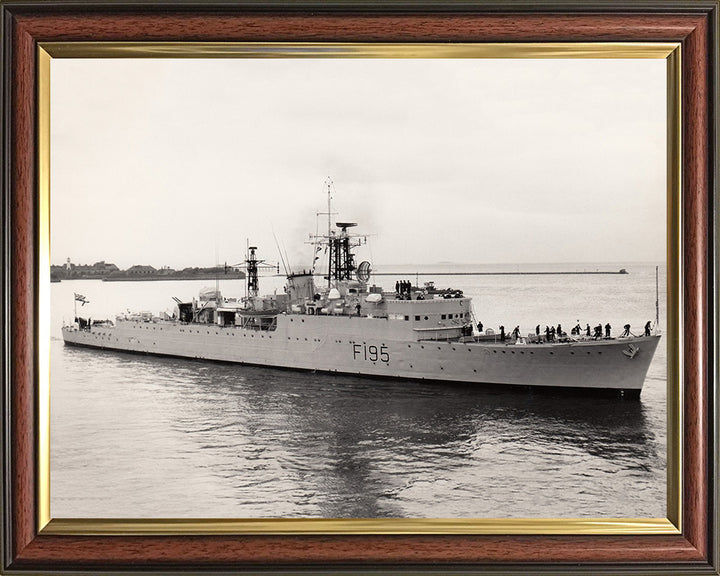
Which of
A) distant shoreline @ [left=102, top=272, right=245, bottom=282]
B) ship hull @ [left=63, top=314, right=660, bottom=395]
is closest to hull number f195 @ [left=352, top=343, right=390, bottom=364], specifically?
ship hull @ [left=63, top=314, right=660, bottom=395]

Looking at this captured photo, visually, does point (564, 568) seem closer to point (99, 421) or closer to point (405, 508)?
point (405, 508)

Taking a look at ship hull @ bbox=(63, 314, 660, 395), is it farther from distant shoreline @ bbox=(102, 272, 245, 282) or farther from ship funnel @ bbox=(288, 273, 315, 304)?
distant shoreline @ bbox=(102, 272, 245, 282)

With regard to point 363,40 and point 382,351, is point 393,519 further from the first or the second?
point 363,40

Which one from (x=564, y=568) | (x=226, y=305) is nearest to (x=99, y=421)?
(x=226, y=305)

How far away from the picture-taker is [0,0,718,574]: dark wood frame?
212cm

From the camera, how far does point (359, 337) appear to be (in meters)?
2.65

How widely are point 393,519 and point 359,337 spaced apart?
762 millimetres

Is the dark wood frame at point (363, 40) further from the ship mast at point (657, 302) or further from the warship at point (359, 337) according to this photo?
the warship at point (359, 337)

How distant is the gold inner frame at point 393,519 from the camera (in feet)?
7.04

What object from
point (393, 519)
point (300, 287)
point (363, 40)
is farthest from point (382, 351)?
point (363, 40)

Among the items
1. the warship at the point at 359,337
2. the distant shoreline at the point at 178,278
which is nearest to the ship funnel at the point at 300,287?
the warship at the point at 359,337

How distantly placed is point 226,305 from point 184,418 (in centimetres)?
47

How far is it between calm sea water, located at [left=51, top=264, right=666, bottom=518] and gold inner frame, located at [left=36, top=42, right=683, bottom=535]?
0.03 m

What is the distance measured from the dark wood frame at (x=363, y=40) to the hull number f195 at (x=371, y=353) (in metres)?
0.70
